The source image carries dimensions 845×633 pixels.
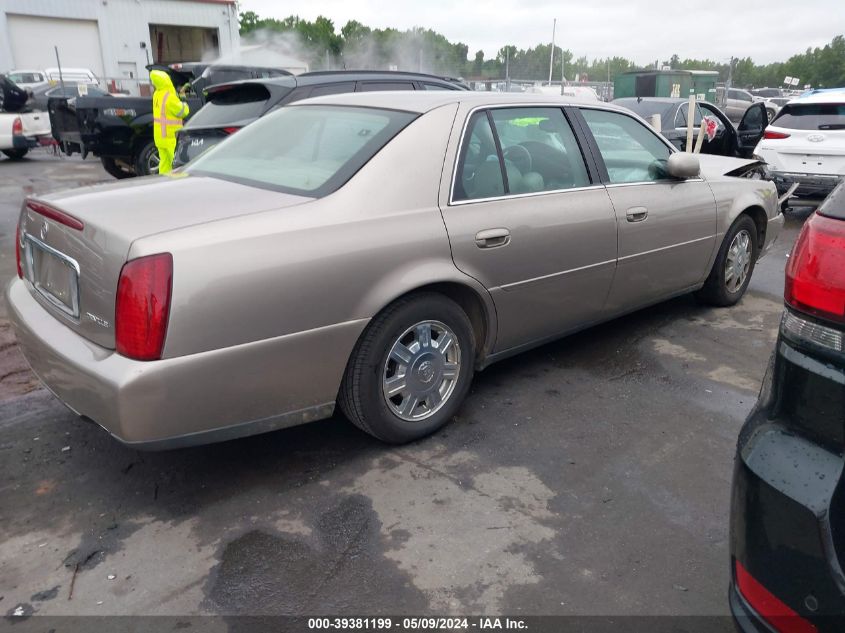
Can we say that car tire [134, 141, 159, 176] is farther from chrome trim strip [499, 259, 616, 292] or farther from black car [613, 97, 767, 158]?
chrome trim strip [499, 259, 616, 292]

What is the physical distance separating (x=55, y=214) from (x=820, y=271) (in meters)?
2.76

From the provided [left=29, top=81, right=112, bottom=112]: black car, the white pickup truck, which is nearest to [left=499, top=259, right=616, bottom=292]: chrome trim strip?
the white pickup truck

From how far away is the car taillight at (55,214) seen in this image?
2766 millimetres

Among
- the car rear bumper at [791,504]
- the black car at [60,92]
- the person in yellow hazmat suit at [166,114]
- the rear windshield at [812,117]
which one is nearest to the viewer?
the car rear bumper at [791,504]

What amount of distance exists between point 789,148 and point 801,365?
29.6ft

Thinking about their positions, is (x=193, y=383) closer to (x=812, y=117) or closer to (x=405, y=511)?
(x=405, y=511)

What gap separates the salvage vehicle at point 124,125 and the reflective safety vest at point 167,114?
1.74 meters

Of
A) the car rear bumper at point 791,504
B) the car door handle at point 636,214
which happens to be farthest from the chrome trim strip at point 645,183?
the car rear bumper at point 791,504

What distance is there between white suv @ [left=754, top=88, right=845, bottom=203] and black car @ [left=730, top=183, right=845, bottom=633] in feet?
27.9

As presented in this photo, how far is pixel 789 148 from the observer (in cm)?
944

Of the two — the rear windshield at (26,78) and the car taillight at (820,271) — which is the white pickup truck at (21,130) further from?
the car taillight at (820,271)

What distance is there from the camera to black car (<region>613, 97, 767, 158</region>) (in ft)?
33.3

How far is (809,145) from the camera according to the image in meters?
9.26

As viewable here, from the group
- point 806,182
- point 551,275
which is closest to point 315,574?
point 551,275
